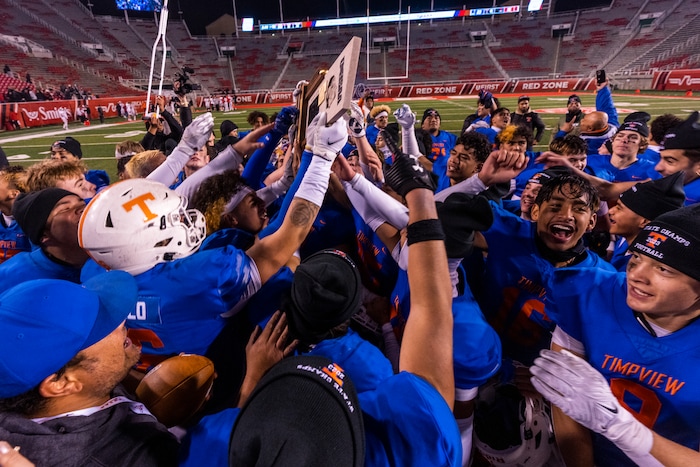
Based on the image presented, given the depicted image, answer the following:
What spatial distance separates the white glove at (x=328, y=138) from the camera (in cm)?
242

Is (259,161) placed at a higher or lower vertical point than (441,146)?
higher

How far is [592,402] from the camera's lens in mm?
1503

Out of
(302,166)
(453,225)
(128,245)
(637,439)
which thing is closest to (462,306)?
(453,225)

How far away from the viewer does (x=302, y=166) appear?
2.68m

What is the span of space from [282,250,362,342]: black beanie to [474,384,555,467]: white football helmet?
54.0 inches

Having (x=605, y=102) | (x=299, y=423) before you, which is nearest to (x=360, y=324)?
(x=299, y=423)

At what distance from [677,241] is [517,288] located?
1.21m

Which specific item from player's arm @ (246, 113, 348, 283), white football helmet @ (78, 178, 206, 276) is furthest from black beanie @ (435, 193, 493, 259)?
white football helmet @ (78, 178, 206, 276)

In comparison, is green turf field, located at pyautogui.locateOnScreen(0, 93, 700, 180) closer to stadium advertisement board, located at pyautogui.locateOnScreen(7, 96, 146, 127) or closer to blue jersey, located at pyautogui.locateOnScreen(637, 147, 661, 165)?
stadium advertisement board, located at pyautogui.locateOnScreen(7, 96, 146, 127)

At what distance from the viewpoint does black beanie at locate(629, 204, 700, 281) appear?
1529 mm

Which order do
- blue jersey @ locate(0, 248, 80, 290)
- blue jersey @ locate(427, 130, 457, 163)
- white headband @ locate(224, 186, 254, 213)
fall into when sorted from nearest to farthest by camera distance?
blue jersey @ locate(0, 248, 80, 290) → white headband @ locate(224, 186, 254, 213) → blue jersey @ locate(427, 130, 457, 163)

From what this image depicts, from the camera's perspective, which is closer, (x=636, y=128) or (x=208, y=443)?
(x=208, y=443)

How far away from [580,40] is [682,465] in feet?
165

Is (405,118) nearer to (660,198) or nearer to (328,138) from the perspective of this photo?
(328,138)
